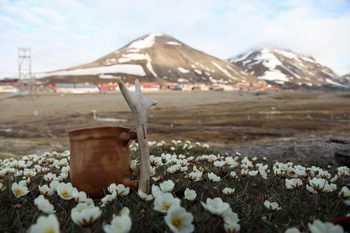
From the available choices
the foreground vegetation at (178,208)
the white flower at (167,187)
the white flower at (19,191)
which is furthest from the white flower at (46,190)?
the white flower at (167,187)

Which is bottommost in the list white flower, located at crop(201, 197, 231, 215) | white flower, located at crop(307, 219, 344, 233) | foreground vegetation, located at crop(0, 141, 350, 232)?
foreground vegetation, located at crop(0, 141, 350, 232)

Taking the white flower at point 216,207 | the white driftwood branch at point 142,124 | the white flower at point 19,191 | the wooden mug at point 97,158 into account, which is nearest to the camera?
the white flower at point 216,207

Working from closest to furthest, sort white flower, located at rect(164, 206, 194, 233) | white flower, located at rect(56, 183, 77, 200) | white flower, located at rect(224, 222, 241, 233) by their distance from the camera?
white flower, located at rect(164, 206, 194, 233) < white flower, located at rect(224, 222, 241, 233) < white flower, located at rect(56, 183, 77, 200)

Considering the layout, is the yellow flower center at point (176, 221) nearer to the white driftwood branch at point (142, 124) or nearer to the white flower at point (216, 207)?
the white flower at point (216, 207)

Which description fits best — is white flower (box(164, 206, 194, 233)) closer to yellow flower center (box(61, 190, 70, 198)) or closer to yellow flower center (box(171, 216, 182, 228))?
yellow flower center (box(171, 216, 182, 228))

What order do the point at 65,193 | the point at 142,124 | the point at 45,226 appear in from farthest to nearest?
the point at 142,124, the point at 65,193, the point at 45,226

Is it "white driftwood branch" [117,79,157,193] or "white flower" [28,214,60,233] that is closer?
"white flower" [28,214,60,233]

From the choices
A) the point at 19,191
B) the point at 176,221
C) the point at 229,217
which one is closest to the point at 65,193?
the point at 19,191

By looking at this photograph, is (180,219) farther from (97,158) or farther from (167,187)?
(97,158)

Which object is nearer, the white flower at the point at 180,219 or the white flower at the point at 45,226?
the white flower at the point at 45,226

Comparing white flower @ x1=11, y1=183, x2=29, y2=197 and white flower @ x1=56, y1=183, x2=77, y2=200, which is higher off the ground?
white flower @ x1=56, y1=183, x2=77, y2=200

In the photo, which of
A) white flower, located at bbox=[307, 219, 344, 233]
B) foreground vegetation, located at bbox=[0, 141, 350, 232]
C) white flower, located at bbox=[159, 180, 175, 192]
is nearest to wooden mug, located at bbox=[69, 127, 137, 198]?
foreground vegetation, located at bbox=[0, 141, 350, 232]

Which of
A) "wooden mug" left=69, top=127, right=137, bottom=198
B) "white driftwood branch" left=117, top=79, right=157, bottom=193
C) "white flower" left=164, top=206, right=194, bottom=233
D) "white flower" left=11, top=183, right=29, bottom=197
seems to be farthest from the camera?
"wooden mug" left=69, top=127, right=137, bottom=198

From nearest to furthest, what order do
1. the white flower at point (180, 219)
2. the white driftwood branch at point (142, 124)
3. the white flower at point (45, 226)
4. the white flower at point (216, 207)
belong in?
the white flower at point (45, 226) → the white flower at point (180, 219) → the white flower at point (216, 207) → the white driftwood branch at point (142, 124)
